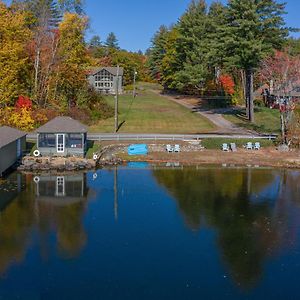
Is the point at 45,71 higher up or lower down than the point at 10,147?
higher up

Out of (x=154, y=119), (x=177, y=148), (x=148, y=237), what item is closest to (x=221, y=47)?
(x=154, y=119)

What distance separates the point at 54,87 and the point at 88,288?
40.7 metres

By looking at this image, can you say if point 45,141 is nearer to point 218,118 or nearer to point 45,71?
point 45,71

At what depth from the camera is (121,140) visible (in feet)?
139

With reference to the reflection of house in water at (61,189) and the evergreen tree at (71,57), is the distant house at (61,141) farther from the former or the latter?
the evergreen tree at (71,57)

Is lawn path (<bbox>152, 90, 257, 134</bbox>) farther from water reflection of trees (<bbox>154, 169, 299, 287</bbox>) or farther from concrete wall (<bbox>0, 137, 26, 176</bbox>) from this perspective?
concrete wall (<bbox>0, 137, 26, 176</bbox>)

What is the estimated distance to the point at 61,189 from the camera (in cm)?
2881

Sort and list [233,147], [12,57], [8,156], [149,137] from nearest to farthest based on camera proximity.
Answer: [8,156] → [233,147] → [149,137] → [12,57]

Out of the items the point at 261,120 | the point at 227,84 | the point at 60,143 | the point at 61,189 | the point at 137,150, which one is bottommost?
the point at 61,189

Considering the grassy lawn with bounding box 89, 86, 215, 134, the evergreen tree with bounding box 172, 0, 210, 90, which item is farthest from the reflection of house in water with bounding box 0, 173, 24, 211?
the evergreen tree with bounding box 172, 0, 210, 90

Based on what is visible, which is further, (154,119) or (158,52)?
(158,52)

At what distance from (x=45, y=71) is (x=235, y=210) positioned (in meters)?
34.3

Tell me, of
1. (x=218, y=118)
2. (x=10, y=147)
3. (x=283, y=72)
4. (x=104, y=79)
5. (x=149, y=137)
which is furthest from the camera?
(x=104, y=79)

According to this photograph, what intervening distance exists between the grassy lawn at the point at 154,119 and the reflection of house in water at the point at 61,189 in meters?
17.5
